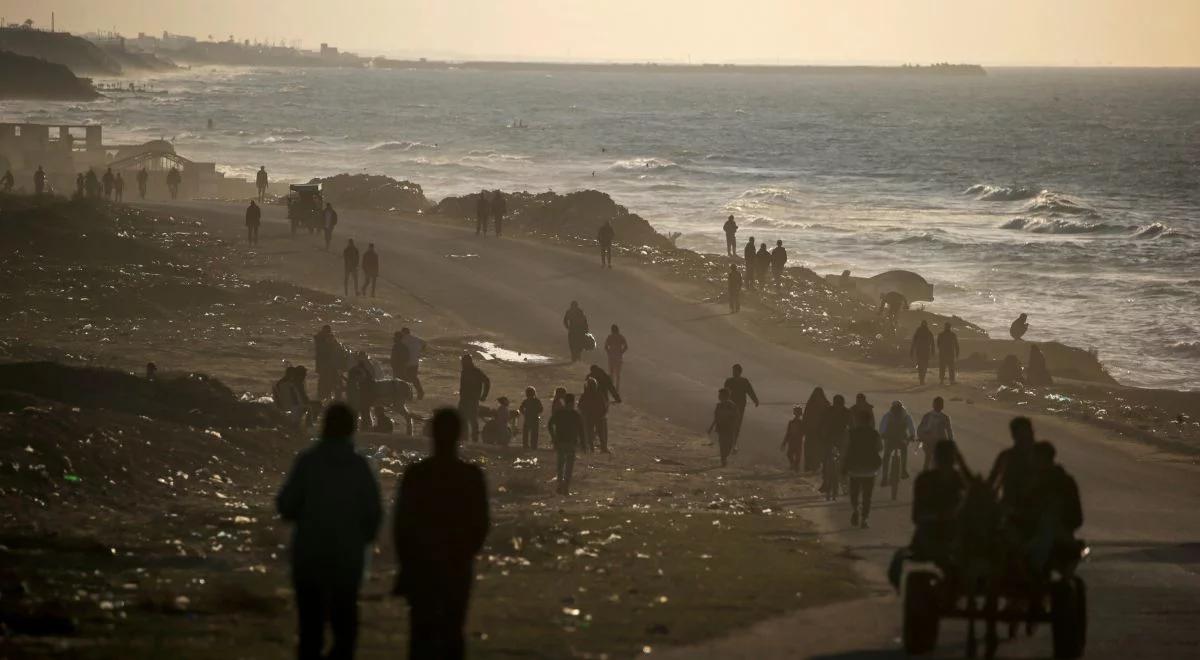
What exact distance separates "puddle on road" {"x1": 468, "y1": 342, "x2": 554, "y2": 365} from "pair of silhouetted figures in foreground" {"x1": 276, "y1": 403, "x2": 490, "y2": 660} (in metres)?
19.7

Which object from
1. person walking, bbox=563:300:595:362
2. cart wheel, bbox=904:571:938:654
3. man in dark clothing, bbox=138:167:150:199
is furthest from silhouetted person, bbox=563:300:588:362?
man in dark clothing, bbox=138:167:150:199

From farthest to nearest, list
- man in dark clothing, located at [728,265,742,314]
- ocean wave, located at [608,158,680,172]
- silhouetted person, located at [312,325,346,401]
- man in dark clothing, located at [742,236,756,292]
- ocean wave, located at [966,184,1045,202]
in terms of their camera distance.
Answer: ocean wave, located at [608,158,680,172]
ocean wave, located at [966,184,1045,202]
man in dark clothing, located at [742,236,756,292]
man in dark clothing, located at [728,265,742,314]
silhouetted person, located at [312,325,346,401]

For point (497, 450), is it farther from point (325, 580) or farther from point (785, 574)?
point (325, 580)

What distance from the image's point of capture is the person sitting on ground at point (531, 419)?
19766 millimetres

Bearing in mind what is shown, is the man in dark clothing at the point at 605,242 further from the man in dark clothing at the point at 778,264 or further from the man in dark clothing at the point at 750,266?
the man in dark clothing at the point at 778,264

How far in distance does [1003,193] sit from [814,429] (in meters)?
72.3

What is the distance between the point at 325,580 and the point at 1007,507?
4506 mm

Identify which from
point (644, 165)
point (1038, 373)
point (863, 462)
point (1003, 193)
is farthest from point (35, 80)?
point (863, 462)

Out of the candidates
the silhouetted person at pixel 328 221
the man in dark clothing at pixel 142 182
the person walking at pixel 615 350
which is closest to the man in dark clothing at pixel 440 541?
the person walking at pixel 615 350

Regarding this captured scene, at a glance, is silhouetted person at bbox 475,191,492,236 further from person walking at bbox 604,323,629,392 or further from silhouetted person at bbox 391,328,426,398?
silhouetted person at bbox 391,328,426,398

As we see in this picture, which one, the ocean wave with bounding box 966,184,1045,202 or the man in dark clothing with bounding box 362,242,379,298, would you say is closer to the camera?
the man in dark clothing with bounding box 362,242,379,298

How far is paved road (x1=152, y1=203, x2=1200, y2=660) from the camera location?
445 inches

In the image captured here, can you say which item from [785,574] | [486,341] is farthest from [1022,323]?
[785,574]

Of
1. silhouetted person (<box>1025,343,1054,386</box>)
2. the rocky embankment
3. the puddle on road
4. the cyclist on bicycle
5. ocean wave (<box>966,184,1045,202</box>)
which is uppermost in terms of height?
the rocky embankment
